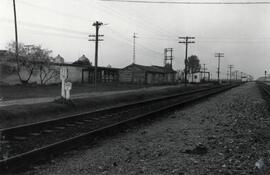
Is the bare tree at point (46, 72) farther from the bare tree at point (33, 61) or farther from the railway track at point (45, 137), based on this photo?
the railway track at point (45, 137)

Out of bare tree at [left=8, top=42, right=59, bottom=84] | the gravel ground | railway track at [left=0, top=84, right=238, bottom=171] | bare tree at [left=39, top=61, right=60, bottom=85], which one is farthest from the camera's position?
bare tree at [left=39, top=61, right=60, bottom=85]

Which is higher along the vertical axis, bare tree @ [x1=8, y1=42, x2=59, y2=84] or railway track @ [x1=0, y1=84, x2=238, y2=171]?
bare tree @ [x1=8, y1=42, x2=59, y2=84]

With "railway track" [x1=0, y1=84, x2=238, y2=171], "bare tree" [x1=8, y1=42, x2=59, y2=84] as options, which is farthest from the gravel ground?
"bare tree" [x1=8, y1=42, x2=59, y2=84]

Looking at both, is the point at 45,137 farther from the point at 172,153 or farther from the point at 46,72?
the point at 46,72

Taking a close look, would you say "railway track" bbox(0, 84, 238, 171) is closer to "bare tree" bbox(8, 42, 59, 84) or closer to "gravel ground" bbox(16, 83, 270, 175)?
"gravel ground" bbox(16, 83, 270, 175)

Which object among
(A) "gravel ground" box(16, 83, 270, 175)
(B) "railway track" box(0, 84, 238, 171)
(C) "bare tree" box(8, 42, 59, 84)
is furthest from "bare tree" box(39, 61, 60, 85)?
(A) "gravel ground" box(16, 83, 270, 175)

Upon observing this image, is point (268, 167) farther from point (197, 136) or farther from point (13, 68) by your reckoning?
point (13, 68)

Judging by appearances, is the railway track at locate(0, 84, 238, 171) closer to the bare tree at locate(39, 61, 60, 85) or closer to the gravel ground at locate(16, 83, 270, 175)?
the gravel ground at locate(16, 83, 270, 175)

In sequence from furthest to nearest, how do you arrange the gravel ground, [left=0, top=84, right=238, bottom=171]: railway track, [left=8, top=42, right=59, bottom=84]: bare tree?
[left=8, top=42, right=59, bottom=84]: bare tree
[left=0, top=84, right=238, bottom=171]: railway track
the gravel ground

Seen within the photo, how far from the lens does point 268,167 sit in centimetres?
727

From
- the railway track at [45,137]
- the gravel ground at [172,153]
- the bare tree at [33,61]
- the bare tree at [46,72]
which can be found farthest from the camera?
the bare tree at [46,72]

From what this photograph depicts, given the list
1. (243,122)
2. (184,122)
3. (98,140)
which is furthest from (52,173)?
(243,122)

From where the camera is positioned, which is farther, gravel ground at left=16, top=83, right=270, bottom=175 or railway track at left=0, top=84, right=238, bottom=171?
railway track at left=0, top=84, right=238, bottom=171

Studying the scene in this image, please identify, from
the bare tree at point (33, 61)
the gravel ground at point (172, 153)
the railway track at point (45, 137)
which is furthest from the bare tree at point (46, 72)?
the gravel ground at point (172, 153)
